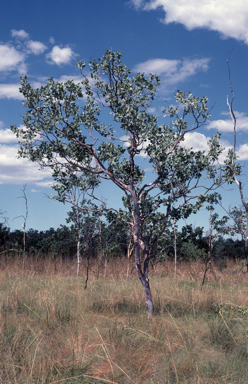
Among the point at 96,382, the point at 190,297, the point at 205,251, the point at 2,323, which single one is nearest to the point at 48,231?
the point at 205,251

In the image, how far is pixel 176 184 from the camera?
7.13m

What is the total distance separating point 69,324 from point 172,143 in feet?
13.9

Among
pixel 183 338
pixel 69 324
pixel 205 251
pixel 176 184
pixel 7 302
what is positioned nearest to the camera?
pixel 183 338

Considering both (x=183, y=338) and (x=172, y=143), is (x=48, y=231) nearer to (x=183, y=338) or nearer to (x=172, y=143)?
(x=172, y=143)

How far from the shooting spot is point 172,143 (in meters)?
7.21

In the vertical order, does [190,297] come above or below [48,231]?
below

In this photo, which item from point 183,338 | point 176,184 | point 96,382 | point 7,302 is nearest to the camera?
point 96,382

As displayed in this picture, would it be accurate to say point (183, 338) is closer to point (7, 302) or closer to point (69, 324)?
point (69, 324)

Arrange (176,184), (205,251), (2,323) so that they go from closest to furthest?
(2,323), (176,184), (205,251)

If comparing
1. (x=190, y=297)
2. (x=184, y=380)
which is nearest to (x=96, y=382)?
(x=184, y=380)

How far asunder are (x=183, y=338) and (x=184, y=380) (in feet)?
3.34

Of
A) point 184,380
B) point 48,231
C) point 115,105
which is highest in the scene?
point 115,105

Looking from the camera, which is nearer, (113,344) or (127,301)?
(113,344)

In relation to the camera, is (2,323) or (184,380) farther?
(2,323)
